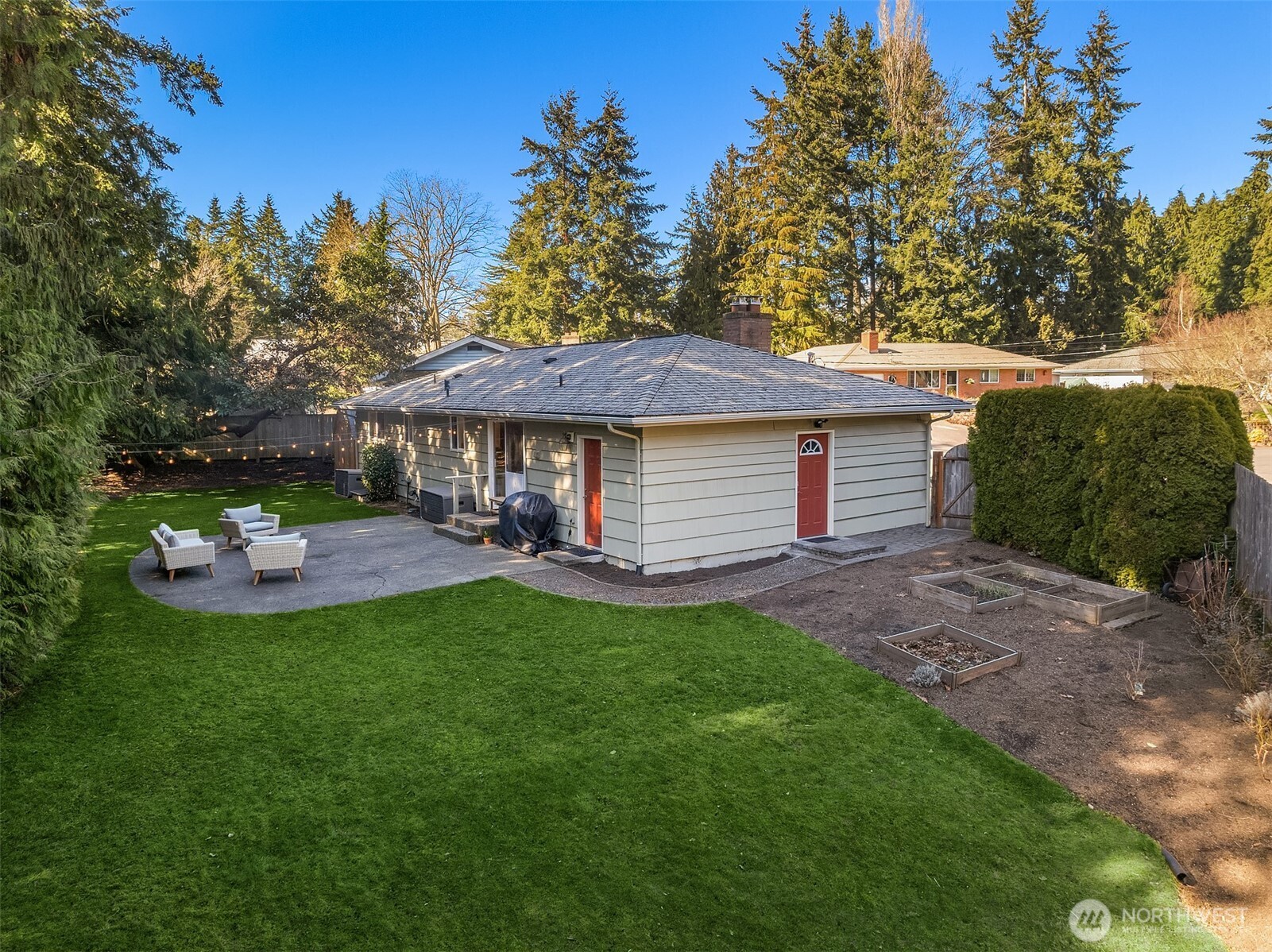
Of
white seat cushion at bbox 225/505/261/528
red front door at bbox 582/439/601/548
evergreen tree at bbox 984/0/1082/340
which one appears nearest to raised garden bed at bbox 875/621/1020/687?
red front door at bbox 582/439/601/548

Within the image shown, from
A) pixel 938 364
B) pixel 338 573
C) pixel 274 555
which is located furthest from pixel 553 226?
pixel 274 555

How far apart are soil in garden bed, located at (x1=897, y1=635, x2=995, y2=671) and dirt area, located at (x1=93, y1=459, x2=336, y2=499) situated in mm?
18302

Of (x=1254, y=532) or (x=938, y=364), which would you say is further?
(x=938, y=364)

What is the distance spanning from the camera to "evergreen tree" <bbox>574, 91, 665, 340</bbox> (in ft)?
128

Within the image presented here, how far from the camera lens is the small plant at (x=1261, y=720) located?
17.5ft

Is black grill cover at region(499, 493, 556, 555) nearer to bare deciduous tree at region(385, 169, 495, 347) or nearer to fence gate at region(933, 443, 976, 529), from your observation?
fence gate at region(933, 443, 976, 529)

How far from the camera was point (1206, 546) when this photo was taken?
28.3 feet

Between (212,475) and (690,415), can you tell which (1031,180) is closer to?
(690,415)

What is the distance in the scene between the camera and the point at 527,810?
15.7 ft

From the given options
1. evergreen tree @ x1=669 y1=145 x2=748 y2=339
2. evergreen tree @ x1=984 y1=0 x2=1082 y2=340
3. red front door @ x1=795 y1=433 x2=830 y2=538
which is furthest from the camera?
evergreen tree @ x1=669 y1=145 x2=748 y2=339

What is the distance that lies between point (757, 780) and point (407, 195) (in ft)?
118

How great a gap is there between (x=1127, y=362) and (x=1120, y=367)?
1.26 ft

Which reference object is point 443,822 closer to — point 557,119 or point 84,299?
point 84,299

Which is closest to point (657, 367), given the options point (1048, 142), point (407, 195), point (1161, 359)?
point (407, 195)
